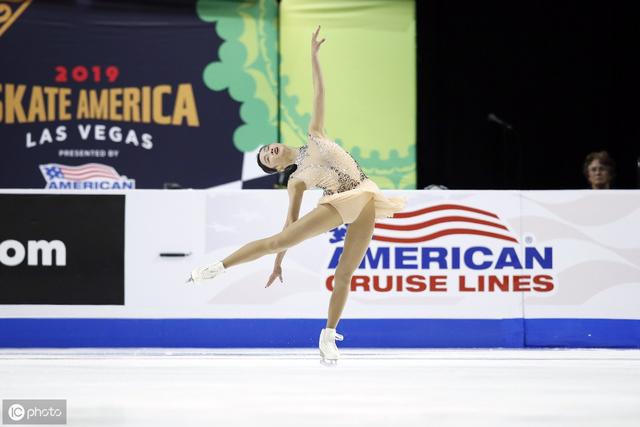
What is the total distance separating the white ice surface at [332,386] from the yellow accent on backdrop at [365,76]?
3335mm

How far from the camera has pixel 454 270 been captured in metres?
5.43

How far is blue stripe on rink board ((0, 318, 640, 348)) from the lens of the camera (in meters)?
5.36

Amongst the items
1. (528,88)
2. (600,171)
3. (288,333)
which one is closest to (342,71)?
(528,88)

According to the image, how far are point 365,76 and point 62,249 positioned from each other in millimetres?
3748

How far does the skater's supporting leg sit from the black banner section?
166 centimetres

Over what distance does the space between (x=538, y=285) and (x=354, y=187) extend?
1.71m

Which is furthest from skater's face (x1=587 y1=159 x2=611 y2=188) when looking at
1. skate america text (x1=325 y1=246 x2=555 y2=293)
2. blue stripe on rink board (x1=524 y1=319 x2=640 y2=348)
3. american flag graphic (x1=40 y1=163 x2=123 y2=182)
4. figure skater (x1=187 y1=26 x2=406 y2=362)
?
american flag graphic (x1=40 y1=163 x2=123 y2=182)

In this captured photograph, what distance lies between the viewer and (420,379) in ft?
13.1

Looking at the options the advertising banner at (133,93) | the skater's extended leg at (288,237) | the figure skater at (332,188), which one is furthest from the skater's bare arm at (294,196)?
the advertising banner at (133,93)

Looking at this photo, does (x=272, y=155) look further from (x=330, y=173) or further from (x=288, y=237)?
(x=288, y=237)

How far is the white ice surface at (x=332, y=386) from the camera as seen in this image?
2.94m

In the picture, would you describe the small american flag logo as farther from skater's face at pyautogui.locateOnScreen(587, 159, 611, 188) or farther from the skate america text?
skater's face at pyautogui.locateOnScreen(587, 159, 611, 188)

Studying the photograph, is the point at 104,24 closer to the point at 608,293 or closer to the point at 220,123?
the point at 220,123

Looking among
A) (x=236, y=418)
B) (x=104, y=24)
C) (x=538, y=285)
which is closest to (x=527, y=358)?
(x=538, y=285)
